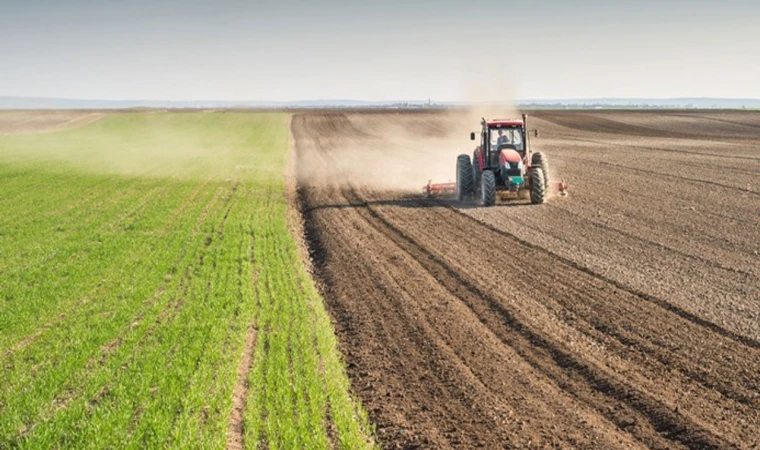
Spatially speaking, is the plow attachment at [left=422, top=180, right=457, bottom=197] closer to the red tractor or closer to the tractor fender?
the red tractor

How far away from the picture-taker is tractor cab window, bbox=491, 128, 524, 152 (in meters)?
22.0

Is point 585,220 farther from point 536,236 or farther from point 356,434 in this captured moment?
point 356,434

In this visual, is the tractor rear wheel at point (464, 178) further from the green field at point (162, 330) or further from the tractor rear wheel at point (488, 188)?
the green field at point (162, 330)

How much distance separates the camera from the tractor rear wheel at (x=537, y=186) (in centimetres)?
2112

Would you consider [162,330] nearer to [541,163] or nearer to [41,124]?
[541,163]

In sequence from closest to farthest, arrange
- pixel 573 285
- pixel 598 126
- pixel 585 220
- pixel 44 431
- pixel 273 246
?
1. pixel 44 431
2. pixel 573 285
3. pixel 273 246
4. pixel 585 220
5. pixel 598 126

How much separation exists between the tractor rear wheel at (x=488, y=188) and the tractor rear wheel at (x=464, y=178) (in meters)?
1.23

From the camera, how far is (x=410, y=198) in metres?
24.2

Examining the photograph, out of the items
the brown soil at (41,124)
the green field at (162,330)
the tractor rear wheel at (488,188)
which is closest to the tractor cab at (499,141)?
the tractor rear wheel at (488,188)

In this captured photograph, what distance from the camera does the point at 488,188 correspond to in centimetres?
2127

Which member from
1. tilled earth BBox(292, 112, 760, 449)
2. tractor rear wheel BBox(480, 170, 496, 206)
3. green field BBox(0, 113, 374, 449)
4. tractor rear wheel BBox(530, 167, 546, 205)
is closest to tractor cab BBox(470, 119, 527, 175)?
tractor rear wheel BBox(480, 170, 496, 206)

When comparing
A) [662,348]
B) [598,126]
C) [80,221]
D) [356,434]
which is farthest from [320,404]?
[598,126]

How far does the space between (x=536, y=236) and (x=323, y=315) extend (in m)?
7.87

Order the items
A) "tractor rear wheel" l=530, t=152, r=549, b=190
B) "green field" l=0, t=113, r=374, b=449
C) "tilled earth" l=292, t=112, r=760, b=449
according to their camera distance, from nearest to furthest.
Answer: "green field" l=0, t=113, r=374, b=449
"tilled earth" l=292, t=112, r=760, b=449
"tractor rear wheel" l=530, t=152, r=549, b=190
